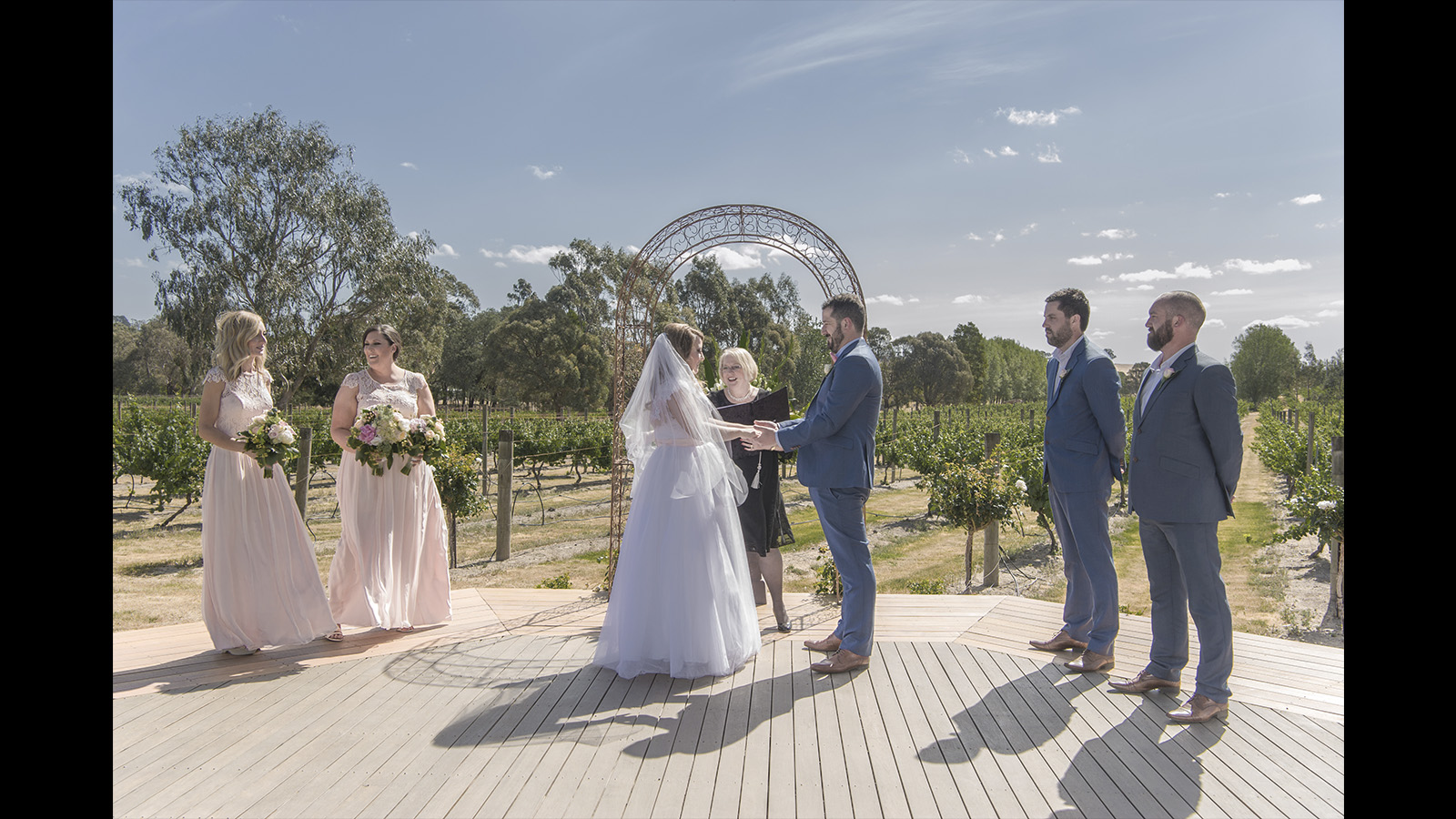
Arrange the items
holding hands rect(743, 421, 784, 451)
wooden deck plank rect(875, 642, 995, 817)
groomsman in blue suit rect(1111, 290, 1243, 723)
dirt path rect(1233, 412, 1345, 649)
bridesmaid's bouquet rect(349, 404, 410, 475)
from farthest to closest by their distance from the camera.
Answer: dirt path rect(1233, 412, 1345, 649), bridesmaid's bouquet rect(349, 404, 410, 475), holding hands rect(743, 421, 784, 451), groomsman in blue suit rect(1111, 290, 1243, 723), wooden deck plank rect(875, 642, 995, 817)

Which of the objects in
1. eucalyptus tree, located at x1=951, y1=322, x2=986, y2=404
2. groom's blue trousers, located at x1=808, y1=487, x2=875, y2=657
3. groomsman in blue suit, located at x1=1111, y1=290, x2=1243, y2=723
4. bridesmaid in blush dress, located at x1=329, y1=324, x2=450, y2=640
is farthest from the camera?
eucalyptus tree, located at x1=951, y1=322, x2=986, y2=404

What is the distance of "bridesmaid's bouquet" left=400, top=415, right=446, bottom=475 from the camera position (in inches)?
177

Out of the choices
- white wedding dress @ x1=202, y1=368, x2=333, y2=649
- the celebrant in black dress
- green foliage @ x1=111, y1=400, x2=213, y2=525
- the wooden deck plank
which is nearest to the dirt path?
the wooden deck plank

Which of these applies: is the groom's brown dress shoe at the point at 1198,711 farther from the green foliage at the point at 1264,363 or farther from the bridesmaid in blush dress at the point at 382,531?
the green foliage at the point at 1264,363

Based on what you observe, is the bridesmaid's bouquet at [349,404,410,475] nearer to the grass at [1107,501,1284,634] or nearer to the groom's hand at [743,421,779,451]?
the groom's hand at [743,421,779,451]

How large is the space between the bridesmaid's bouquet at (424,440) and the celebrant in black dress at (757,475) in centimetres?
162

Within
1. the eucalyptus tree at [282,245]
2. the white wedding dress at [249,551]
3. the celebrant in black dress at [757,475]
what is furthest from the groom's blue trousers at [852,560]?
the eucalyptus tree at [282,245]

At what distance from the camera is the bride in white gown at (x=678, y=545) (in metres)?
3.69

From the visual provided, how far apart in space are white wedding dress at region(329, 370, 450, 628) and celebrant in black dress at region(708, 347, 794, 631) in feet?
5.77

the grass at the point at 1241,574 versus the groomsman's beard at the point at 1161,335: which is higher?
the groomsman's beard at the point at 1161,335
